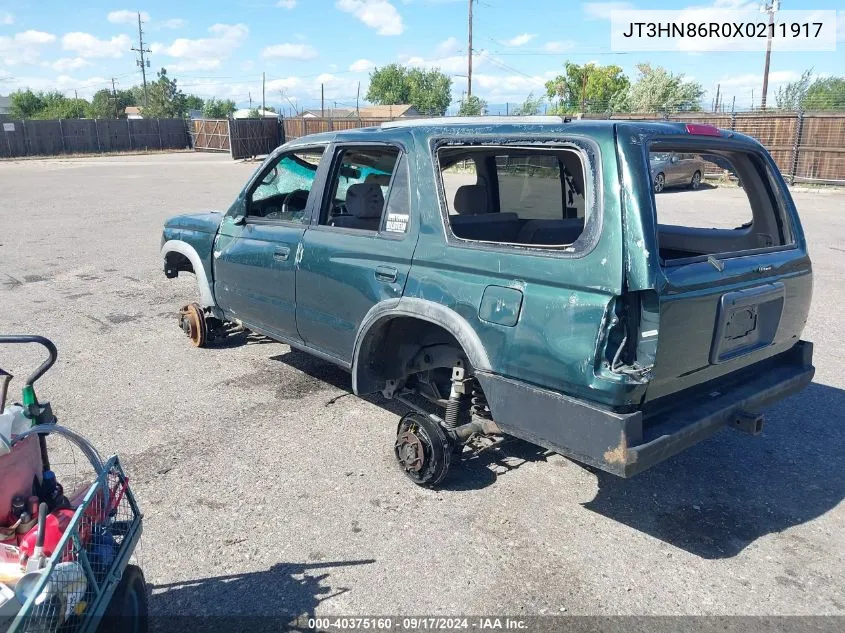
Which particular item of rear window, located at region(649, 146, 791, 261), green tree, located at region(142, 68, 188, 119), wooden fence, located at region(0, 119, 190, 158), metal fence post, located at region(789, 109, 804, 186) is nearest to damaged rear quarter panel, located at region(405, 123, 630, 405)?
rear window, located at region(649, 146, 791, 261)

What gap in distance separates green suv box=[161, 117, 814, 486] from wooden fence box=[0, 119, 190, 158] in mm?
42442

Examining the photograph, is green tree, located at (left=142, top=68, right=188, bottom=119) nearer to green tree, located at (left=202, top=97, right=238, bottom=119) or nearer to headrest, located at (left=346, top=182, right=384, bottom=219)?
green tree, located at (left=202, top=97, right=238, bottom=119)

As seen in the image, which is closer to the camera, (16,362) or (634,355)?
(634,355)

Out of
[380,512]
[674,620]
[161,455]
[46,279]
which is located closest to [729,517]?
[674,620]

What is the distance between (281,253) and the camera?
4.66 m

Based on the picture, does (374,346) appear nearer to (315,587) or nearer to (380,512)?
(380,512)

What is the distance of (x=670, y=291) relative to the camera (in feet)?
9.53

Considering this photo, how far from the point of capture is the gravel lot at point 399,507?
2980 millimetres

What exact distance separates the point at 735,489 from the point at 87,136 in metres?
47.5

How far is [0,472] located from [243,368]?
3397mm

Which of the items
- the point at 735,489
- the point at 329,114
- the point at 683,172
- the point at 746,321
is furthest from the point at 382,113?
the point at 746,321

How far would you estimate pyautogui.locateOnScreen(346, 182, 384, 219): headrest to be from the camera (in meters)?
4.42

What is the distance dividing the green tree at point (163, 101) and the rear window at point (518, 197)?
73.4 metres

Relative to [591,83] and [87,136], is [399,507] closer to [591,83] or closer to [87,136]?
[87,136]
